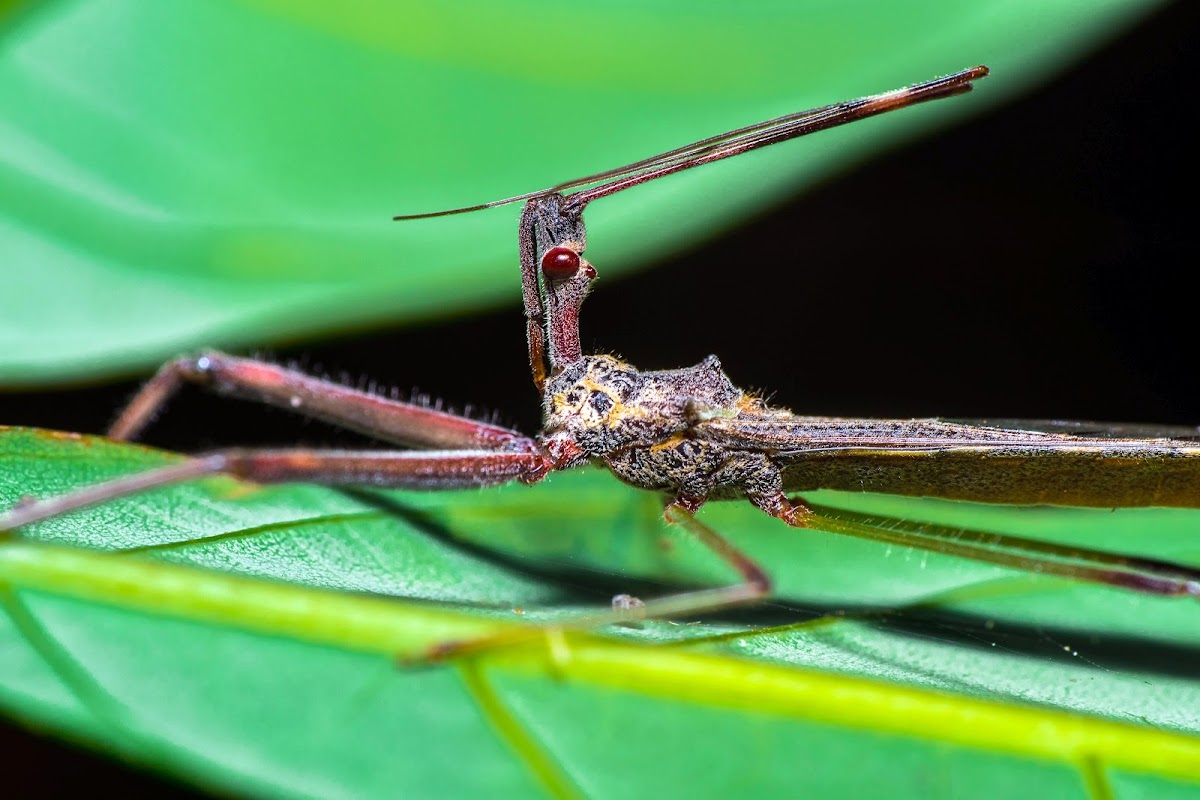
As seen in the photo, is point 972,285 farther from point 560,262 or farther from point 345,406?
point 345,406

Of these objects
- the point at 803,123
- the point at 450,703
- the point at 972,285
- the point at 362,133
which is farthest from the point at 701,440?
the point at 972,285

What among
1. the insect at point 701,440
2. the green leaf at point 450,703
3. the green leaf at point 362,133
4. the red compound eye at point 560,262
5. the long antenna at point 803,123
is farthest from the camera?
the green leaf at point 362,133

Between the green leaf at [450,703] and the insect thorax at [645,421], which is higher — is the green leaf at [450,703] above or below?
below

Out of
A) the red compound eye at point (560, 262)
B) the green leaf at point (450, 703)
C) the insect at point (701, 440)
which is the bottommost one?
the green leaf at point (450, 703)

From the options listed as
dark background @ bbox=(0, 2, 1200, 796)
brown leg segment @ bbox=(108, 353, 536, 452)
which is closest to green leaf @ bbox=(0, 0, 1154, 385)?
brown leg segment @ bbox=(108, 353, 536, 452)

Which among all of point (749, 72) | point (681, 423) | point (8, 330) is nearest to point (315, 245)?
point (8, 330)

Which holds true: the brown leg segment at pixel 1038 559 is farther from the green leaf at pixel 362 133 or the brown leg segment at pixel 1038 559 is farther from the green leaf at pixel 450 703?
the green leaf at pixel 362 133

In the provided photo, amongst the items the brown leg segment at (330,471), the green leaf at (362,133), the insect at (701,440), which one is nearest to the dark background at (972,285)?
the green leaf at (362,133)
